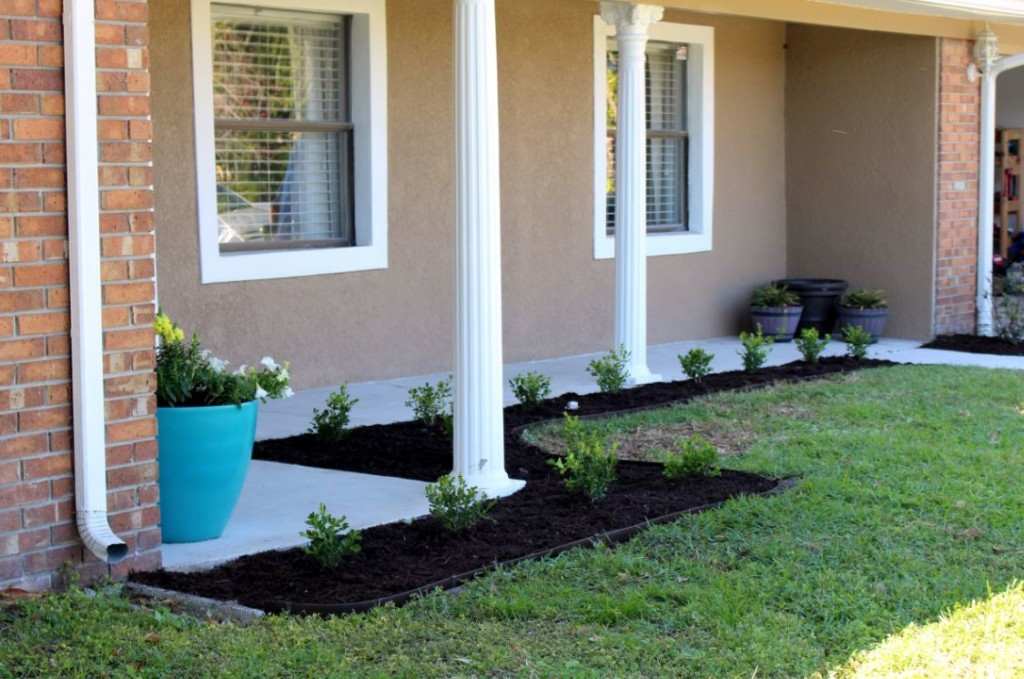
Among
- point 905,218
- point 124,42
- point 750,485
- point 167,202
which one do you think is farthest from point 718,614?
point 905,218

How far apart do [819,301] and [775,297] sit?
1.69 ft

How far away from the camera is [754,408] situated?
9.16m

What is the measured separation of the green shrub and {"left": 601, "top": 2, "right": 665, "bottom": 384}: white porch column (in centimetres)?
311

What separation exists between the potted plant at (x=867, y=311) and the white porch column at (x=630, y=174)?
3.31 m

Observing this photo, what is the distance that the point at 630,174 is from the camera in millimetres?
10125

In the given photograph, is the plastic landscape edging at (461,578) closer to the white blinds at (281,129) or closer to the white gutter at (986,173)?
the white blinds at (281,129)

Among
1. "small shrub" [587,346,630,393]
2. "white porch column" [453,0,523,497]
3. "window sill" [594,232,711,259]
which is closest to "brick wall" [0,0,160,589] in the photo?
"white porch column" [453,0,523,497]

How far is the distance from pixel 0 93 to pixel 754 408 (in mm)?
5702

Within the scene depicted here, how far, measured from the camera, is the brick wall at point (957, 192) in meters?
12.8

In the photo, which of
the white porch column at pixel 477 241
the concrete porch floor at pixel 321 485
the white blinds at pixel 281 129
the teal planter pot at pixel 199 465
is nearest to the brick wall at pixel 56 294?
the teal planter pot at pixel 199 465

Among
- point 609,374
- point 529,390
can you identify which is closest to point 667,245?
point 609,374

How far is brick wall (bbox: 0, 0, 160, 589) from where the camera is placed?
4781 mm

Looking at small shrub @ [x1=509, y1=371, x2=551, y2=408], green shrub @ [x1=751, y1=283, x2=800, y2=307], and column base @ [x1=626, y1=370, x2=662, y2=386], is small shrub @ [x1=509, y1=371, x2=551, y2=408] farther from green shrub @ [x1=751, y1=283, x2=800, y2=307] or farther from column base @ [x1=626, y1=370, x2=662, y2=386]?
green shrub @ [x1=751, y1=283, x2=800, y2=307]

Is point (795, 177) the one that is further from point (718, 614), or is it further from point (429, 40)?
point (718, 614)
